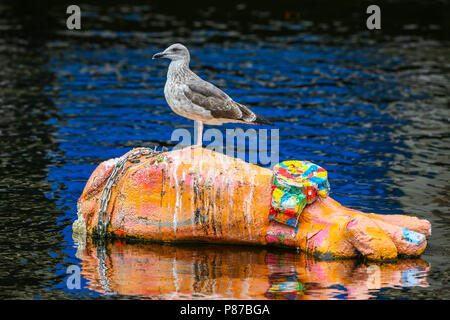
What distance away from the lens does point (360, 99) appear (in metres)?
Result: 20.2

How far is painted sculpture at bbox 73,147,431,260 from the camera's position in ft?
33.5

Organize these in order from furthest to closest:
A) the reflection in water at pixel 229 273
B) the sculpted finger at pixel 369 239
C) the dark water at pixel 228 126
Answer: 1. the sculpted finger at pixel 369 239
2. the dark water at pixel 228 126
3. the reflection in water at pixel 229 273

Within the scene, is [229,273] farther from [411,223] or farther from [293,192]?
[411,223]

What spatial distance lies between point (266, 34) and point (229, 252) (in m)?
18.0

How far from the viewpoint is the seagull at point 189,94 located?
10.3 meters

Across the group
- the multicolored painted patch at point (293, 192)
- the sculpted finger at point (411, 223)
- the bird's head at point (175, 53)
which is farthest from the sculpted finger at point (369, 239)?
the bird's head at point (175, 53)

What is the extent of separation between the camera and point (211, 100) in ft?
34.3

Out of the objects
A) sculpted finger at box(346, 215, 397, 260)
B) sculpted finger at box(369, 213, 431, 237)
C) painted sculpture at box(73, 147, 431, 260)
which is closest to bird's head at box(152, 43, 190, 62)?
painted sculpture at box(73, 147, 431, 260)

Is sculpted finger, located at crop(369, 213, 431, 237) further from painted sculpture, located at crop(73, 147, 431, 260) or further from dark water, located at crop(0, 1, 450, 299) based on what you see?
dark water, located at crop(0, 1, 450, 299)

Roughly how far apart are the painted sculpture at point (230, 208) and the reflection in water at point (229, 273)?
0.21m

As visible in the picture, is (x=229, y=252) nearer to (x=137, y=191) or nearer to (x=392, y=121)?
(x=137, y=191)

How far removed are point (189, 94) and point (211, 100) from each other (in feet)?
1.15

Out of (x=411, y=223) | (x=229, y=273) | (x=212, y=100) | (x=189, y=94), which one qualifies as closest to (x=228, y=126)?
(x=212, y=100)

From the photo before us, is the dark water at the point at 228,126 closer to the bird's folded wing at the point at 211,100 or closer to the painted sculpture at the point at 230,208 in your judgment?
the painted sculpture at the point at 230,208
